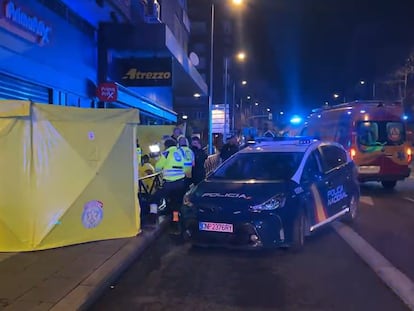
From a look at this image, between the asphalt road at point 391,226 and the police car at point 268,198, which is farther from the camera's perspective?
the asphalt road at point 391,226

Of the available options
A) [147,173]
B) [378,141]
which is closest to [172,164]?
[147,173]

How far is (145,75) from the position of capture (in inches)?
725

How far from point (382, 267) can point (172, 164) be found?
456 cm

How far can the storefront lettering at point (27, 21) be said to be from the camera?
977 centimetres

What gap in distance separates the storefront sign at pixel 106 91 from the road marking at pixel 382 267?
379 inches

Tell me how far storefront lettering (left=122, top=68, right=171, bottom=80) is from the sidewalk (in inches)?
420

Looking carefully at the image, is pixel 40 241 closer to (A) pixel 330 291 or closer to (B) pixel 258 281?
(B) pixel 258 281

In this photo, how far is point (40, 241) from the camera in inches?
286

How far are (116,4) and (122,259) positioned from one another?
11862mm

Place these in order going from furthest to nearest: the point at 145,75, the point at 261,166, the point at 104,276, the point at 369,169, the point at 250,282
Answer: the point at 145,75
the point at 369,169
the point at 261,166
the point at 250,282
the point at 104,276

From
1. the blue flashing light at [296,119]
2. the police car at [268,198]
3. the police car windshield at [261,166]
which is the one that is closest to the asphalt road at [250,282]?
the police car at [268,198]

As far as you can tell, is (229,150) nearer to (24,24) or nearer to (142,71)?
(142,71)

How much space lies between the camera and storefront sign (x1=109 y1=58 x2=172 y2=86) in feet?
59.3

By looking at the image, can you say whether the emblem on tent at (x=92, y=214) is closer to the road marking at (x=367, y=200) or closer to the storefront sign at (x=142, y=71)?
the road marking at (x=367, y=200)
